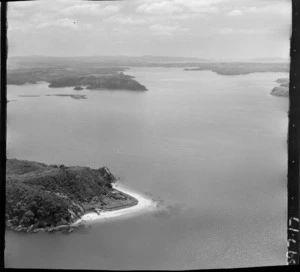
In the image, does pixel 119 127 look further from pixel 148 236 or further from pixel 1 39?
pixel 1 39

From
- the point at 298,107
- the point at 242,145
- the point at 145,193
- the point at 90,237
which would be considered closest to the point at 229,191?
the point at 242,145

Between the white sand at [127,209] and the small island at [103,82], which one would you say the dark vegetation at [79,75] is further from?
the white sand at [127,209]

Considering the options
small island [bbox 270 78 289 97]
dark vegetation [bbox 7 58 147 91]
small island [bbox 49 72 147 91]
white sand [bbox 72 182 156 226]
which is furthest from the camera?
white sand [bbox 72 182 156 226]

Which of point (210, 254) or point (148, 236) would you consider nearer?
point (210, 254)

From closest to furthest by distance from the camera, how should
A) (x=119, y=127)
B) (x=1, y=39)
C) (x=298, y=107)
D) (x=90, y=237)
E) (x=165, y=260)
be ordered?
(x=1, y=39) < (x=298, y=107) < (x=165, y=260) < (x=90, y=237) < (x=119, y=127)

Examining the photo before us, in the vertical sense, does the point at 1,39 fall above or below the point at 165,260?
above

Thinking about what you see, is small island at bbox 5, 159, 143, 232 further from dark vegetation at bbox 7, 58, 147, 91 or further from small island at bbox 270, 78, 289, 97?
small island at bbox 270, 78, 289, 97

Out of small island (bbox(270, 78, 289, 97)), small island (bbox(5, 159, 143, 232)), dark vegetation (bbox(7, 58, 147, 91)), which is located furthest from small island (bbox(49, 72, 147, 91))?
small island (bbox(270, 78, 289, 97))

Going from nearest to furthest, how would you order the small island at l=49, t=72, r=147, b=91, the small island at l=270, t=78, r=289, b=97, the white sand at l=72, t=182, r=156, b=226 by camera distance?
the small island at l=270, t=78, r=289, b=97
the small island at l=49, t=72, r=147, b=91
the white sand at l=72, t=182, r=156, b=226
